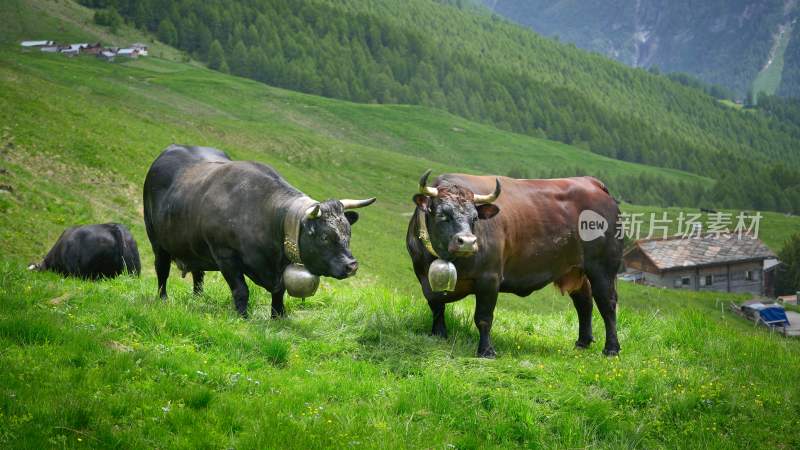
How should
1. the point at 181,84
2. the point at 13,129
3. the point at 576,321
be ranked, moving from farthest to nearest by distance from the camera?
the point at 181,84, the point at 13,129, the point at 576,321

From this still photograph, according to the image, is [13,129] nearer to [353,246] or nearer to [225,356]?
[353,246]

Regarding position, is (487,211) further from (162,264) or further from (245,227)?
(162,264)

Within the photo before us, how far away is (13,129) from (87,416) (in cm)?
3799

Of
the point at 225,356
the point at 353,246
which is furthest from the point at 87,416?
the point at 353,246

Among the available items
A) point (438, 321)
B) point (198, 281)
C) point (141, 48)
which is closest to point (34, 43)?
point (141, 48)

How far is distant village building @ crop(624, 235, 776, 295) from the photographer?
111562mm

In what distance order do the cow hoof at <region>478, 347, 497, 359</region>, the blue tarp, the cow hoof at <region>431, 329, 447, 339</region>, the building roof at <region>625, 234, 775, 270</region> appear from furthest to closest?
the building roof at <region>625, 234, 775, 270</region> → the blue tarp → the cow hoof at <region>431, 329, 447, 339</region> → the cow hoof at <region>478, 347, 497, 359</region>

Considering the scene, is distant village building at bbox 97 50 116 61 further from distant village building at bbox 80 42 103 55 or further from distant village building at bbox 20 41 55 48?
distant village building at bbox 20 41 55 48

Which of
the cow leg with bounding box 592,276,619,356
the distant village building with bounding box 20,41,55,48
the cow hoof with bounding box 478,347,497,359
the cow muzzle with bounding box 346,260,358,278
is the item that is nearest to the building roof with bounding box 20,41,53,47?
the distant village building with bounding box 20,41,55,48

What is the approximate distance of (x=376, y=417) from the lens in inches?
368

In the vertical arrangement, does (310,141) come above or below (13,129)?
below

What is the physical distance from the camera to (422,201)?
12461mm

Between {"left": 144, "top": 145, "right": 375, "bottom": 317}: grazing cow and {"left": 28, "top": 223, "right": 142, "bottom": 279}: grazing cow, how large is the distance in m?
4.57

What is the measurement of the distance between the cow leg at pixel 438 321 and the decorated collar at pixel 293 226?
2.37 m
